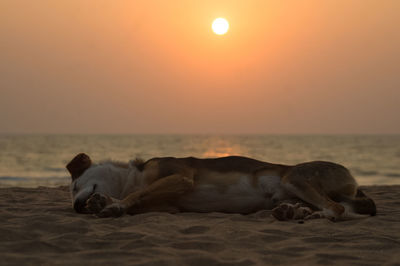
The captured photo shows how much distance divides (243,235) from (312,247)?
68cm

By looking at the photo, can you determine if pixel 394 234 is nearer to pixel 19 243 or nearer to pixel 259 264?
pixel 259 264

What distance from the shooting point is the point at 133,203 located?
5.50 meters

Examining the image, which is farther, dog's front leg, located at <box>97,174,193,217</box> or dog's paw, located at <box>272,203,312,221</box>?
dog's front leg, located at <box>97,174,193,217</box>

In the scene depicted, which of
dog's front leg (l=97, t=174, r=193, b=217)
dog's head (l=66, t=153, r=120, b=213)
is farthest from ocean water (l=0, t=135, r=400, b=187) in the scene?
dog's front leg (l=97, t=174, r=193, b=217)

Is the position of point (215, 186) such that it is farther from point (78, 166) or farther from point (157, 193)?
point (78, 166)

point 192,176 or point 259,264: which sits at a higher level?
point 192,176

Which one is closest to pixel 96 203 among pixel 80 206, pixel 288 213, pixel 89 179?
pixel 80 206

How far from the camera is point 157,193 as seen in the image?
5.64 metres

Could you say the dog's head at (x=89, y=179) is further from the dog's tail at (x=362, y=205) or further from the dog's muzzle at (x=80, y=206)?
the dog's tail at (x=362, y=205)

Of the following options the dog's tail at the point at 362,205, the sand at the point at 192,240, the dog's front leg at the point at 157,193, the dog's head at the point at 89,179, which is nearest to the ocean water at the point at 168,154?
the dog's head at the point at 89,179

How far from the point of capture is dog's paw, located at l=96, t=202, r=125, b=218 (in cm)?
523

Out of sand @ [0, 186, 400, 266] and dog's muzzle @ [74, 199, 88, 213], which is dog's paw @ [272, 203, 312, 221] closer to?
sand @ [0, 186, 400, 266]

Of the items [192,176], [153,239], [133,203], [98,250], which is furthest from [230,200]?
[98,250]

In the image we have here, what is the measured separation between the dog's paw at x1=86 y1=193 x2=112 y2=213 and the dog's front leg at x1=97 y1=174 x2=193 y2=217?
0.13 metres
